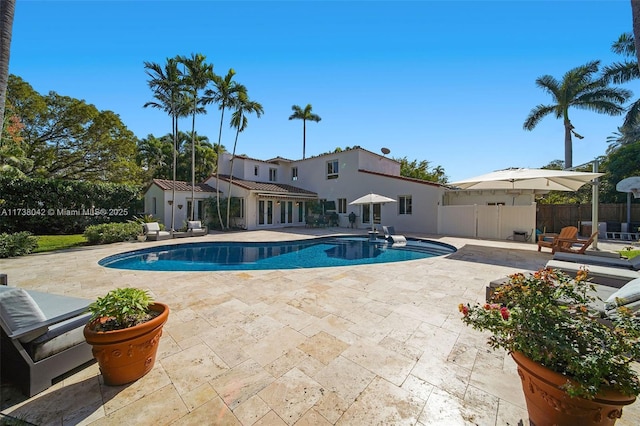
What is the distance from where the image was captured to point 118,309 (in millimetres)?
2445

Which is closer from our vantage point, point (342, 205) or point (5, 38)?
point (5, 38)

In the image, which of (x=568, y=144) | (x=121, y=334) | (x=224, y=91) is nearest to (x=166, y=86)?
(x=224, y=91)

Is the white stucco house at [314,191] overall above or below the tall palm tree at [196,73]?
below

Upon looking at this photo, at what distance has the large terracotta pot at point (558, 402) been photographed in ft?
4.89

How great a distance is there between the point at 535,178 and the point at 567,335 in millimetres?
9704

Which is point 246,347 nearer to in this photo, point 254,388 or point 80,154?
point 254,388

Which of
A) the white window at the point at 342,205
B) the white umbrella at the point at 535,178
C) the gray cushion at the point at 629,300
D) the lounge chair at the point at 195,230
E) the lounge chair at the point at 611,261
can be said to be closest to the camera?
the gray cushion at the point at 629,300

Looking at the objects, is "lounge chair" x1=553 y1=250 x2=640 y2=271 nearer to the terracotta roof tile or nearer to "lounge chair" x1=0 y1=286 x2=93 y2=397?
"lounge chair" x1=0 y1=286 x2=93 y2=397

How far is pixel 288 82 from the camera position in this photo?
42.4ft

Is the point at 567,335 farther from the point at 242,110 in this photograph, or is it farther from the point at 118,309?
the point at 242,110

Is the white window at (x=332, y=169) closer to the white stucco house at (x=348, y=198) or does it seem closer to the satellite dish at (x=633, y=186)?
the white stucco house at (x=348, y=198)

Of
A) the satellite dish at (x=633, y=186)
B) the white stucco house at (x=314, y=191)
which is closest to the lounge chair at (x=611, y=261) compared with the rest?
the satellite dish at (x=633, y=186)

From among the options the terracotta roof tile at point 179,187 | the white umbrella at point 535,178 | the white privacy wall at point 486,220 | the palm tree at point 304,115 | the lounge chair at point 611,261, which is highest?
the palm tree at point 304,115

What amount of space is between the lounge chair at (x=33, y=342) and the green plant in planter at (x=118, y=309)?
0.48 meters
